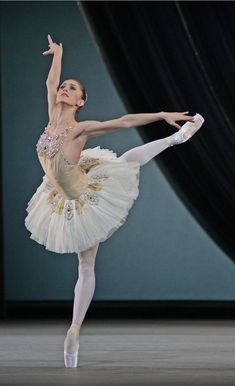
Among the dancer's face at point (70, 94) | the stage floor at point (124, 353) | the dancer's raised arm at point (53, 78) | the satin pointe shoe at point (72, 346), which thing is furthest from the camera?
the dancer's raised arm at point (53, 78)

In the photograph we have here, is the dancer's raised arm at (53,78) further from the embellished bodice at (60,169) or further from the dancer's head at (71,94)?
the embellished bodice at (60,169)

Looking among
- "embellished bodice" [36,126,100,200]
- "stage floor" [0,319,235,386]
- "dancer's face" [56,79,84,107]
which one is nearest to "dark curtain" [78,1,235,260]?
"stage floor" [0,319,235,386]

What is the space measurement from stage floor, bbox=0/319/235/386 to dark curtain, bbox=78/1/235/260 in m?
0.83

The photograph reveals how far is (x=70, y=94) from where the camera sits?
441cm

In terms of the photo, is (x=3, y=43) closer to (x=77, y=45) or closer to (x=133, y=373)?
(x=77, y=45)

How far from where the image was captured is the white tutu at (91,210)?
14.0 ft

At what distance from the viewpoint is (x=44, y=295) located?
8008 millimetres

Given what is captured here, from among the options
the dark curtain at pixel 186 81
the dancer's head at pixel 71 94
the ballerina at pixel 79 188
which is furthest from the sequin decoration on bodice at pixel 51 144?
the dark curtain at pixel 186 81

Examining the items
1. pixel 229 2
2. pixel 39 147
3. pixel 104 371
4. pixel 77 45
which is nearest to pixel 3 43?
pixel 77 45

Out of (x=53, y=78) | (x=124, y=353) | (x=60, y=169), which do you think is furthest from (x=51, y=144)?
(x=124, y=353)

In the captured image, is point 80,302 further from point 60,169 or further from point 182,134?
point 182,134

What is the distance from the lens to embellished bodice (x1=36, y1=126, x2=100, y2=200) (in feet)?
14.0

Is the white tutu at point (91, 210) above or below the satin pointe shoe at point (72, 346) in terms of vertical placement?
above

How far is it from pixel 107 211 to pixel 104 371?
24.9 inches
